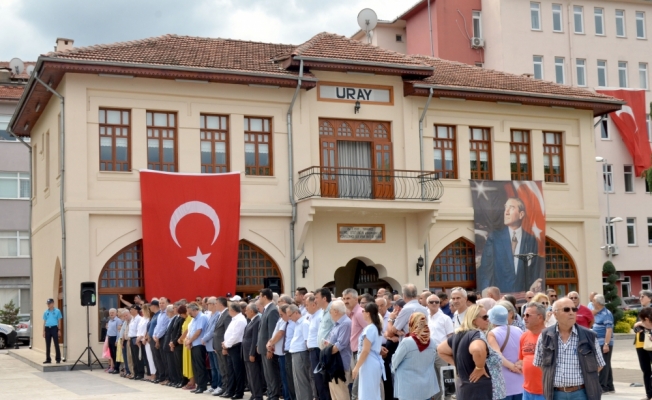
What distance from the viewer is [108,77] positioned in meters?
24.9

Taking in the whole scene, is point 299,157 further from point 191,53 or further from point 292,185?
point 191,53

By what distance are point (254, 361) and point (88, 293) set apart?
27.6ft

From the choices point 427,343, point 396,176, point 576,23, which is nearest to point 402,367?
point 427,343

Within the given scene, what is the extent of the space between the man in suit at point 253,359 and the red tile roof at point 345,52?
12200 millimetres

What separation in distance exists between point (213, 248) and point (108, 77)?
550 cm

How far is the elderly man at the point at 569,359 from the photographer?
26.5 feet

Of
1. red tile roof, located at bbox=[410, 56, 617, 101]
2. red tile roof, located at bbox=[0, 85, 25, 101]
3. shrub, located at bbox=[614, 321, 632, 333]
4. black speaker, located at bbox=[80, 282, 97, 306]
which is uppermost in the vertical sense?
red tile roof, located at bbox=[0, 85, 25, 101]

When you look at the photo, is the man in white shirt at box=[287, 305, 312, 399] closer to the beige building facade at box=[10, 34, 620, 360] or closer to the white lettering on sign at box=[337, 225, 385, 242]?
the beige building facade at box=[10, 34, 620, 360]

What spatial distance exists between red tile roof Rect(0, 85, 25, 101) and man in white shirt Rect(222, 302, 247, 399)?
3251 centimetres

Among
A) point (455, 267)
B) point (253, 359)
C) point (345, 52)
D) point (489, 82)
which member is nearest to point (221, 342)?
point (253, 359)

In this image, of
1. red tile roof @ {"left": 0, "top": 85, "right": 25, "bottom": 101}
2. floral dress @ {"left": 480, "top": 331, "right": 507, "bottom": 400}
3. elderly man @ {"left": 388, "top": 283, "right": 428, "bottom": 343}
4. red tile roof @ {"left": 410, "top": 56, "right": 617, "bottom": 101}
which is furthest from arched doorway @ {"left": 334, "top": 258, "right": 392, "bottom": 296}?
red tile roof @ {"left": 0, "top": 85, "right": 25, "bottom": 101}

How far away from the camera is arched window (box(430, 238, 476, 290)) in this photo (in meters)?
28.6

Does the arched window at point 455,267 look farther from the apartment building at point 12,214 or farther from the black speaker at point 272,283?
the apartment building at point 12,214

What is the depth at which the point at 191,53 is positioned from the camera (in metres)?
26.8
